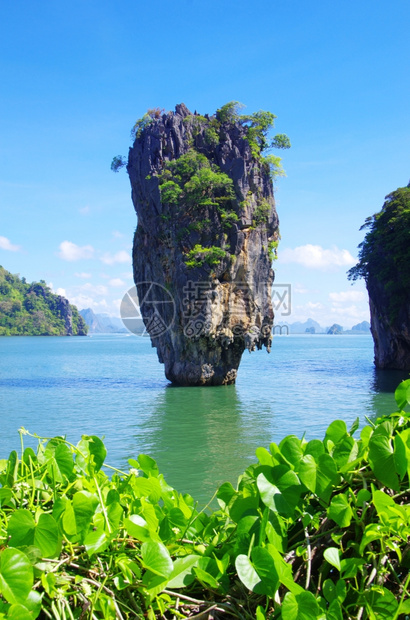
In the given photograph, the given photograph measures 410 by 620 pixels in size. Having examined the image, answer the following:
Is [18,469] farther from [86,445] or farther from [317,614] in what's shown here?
[317,614]

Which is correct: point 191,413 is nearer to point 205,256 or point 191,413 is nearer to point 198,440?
point 198,440

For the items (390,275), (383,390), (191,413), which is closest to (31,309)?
(390,275)

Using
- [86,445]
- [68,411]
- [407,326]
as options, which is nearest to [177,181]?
[68,411]

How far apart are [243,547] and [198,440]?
12788 mm

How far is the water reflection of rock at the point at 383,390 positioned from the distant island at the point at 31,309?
97.0 m

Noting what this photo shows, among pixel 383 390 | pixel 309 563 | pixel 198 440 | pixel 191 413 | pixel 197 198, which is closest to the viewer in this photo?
pixel 309 563

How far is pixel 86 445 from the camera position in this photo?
4.18ft

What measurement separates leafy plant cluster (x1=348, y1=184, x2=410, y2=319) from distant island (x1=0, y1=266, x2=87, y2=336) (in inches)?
3798

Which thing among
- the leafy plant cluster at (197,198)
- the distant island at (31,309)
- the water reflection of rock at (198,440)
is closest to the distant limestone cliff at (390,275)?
the leafy plant cluster at (197,198)

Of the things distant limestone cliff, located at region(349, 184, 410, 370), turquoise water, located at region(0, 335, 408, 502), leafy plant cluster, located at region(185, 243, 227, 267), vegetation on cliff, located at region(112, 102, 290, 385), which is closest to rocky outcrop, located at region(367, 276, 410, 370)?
distant limestone cliff, located at region(349, 184, 410, 370)

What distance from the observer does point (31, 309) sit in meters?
116

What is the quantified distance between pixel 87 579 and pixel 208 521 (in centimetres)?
41

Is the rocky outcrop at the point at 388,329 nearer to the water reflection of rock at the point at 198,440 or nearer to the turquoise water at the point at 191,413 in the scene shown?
the turquoise water at the point at 191,413

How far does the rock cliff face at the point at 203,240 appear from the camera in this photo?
22375mm
